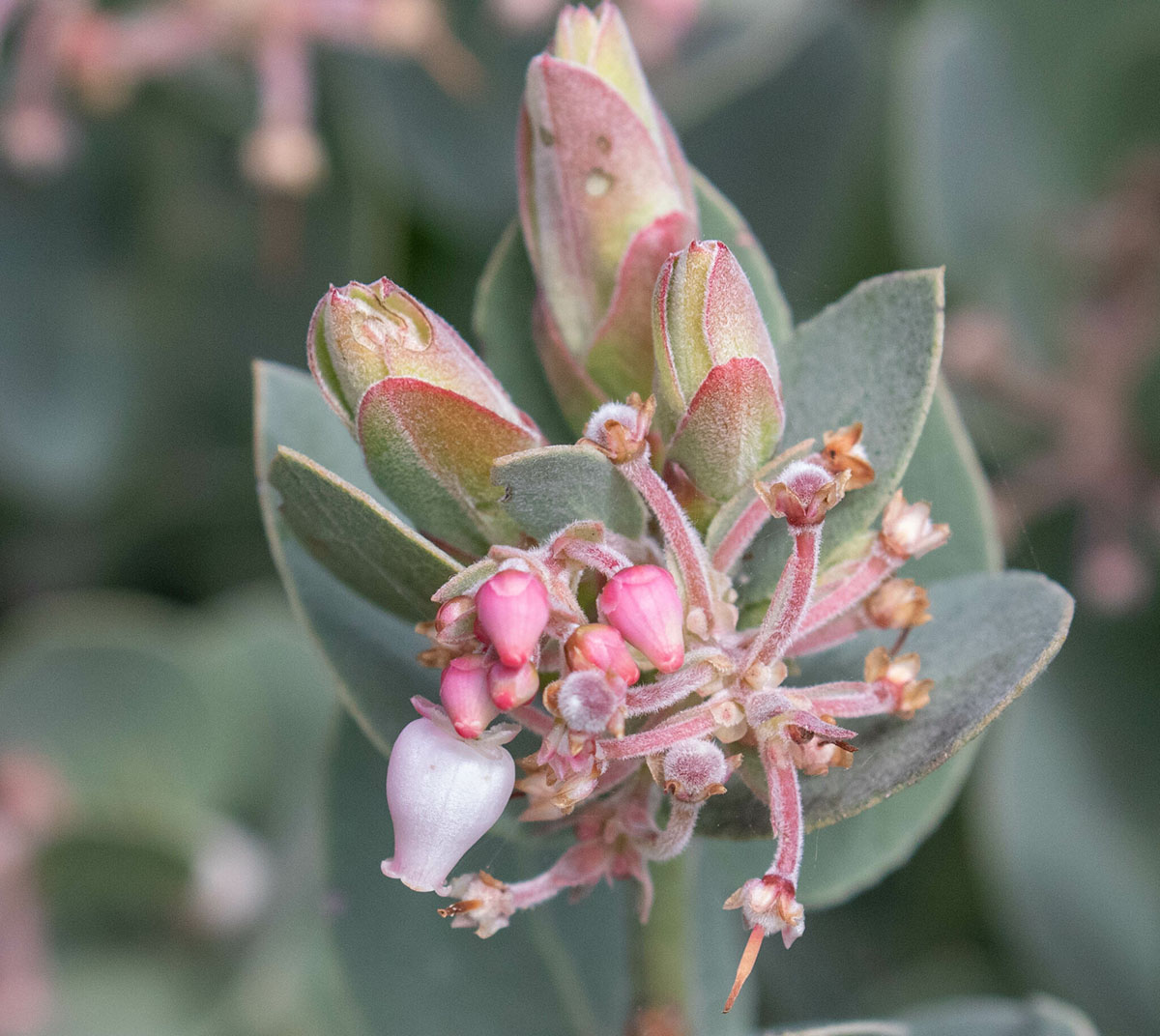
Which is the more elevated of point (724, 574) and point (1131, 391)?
point (724, 574)

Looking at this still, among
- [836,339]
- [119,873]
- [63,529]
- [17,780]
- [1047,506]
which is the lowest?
[119,873]

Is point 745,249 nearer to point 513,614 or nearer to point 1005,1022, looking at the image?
point 513,614

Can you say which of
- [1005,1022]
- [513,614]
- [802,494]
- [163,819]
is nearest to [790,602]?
[802,494]

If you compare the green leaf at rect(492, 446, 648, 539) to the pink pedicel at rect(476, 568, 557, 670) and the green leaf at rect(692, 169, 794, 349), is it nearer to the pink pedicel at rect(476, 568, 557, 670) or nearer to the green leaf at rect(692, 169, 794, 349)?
the pink pedicel at rect(476, 568, 557, 670)

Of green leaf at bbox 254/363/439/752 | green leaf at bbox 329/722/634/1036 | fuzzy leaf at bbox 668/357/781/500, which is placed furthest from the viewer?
green leaf at bbox 329/722/634/1036

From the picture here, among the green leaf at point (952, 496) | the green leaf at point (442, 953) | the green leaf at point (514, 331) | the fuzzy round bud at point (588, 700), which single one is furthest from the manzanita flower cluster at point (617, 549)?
the green leaf at point (442, 953)

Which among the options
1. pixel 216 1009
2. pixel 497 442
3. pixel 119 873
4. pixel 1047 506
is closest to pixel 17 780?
pixel 119 873

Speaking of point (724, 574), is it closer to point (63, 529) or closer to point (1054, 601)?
point (1054, 601)

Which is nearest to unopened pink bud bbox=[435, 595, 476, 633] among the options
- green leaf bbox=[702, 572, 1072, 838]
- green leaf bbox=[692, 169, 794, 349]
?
green leaf bbox=[702, 572, 1072, 838]
